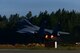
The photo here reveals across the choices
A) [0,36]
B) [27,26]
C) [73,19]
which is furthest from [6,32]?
[73,19]

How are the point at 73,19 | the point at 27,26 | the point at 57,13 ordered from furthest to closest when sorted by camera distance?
1. the point at 57,13
2. the point at 73,19
3. the point at 27,26

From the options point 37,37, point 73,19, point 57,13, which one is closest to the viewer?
point 37,37

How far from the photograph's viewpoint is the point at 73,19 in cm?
10250

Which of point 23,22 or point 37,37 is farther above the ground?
point 23,22

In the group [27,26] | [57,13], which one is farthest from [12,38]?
[57,13]

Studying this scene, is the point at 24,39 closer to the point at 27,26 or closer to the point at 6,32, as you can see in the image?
the point at 6,32

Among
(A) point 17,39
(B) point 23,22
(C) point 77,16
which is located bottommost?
(A) point 17,39

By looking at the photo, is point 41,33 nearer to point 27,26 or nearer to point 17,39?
point 17,39

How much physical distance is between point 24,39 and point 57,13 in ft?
244

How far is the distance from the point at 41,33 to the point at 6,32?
5855 mm

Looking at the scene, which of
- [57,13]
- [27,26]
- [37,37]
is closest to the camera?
[37,37]

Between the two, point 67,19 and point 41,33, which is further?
point 67,19

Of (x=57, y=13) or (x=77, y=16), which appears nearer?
(x=77, y=16)

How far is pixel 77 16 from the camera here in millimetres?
103438
